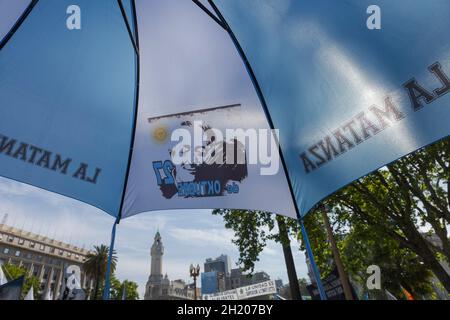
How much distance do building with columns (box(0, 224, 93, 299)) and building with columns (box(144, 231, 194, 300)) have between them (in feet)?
99.0

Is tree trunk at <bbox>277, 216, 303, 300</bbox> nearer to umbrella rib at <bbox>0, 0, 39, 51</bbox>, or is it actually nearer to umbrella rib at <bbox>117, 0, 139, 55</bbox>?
umbrella rib at <bbox>117, 0, 139, 55</bbox>

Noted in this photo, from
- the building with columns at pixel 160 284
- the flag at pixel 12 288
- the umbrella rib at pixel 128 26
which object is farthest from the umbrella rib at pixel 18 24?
the building with columns at pixel 160 284

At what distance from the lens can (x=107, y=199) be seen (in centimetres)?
498

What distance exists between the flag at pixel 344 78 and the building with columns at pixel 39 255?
68.8 meters

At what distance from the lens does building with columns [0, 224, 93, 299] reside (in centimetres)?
6109

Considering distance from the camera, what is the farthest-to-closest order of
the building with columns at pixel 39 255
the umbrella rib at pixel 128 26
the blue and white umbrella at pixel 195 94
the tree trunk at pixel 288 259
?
the building with columns at pixel 39 255, the tree trunk at pixel 288 259, the umbrella rib at pixel 128 26, the blue and white umbrella at pixel 195 94

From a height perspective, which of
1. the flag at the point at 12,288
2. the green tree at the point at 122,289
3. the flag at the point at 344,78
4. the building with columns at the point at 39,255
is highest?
the building with columns at the point at 39,255

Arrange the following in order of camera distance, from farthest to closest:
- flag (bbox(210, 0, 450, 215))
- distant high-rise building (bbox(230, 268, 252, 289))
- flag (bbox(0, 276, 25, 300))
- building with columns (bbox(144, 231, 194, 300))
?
1. distant high-rise building (bbox(230, 268, 252, 289))
2. building with columns (bbox(144, 231, 194, 300))
3. flag (bbox(0, 276, 25, 300))
4. flag (bbox(210, 0, 450, 215))

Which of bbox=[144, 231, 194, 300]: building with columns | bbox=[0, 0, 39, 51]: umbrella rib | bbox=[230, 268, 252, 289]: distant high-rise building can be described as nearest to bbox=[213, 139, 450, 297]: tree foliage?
bbox=[0, 0, 39, 51]: umbrella rib

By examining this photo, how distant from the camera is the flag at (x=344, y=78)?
2.72m

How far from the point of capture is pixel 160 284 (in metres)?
105

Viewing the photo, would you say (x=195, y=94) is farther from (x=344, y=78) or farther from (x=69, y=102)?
(x=344, y=78)

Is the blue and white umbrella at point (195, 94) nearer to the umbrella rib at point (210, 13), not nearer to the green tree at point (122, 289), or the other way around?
the umbrella rib at point (210, 13)

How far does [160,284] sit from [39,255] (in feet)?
Answer: 162
